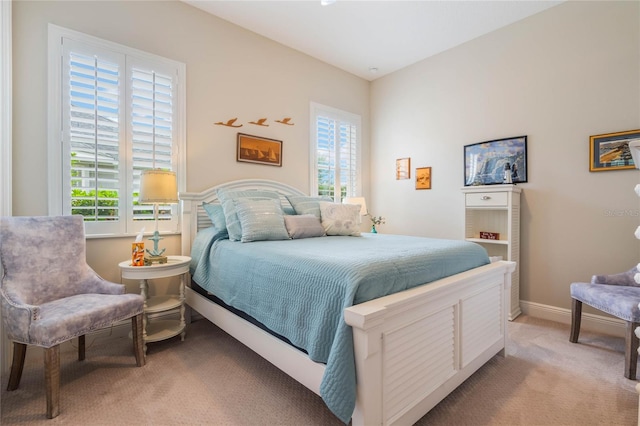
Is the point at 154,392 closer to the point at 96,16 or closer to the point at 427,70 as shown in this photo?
the point at 96,16

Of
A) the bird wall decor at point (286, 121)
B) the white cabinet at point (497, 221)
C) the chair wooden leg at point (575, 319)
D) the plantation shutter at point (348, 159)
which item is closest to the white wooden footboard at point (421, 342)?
the chair wooden leg at point (575, 319)

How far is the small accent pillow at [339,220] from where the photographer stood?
2947 mm

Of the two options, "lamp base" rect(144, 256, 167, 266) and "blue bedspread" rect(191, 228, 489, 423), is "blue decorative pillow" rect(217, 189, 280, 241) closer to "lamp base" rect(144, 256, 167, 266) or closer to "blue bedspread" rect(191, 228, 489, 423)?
"blue bedspread" rect(191, 228, 489, 423)

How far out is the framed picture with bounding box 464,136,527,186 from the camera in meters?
3.21

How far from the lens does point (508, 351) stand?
2311 mm

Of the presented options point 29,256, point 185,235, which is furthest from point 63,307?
point 185,235

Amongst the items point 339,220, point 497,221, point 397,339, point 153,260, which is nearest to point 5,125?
point 153,260

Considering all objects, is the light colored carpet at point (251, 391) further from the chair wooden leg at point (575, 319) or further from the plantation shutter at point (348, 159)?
the plantation shutter at point (348, 159)

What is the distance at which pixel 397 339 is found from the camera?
1394 millimetres

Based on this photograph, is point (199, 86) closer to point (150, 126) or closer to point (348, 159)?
point (150, 126)

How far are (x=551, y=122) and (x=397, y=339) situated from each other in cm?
294

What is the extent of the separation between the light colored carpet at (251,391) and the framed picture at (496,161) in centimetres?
174

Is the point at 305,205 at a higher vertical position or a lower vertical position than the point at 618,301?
higher

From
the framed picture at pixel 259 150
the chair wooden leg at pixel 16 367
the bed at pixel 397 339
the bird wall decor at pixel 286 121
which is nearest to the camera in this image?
the bed at pixel 397 339
